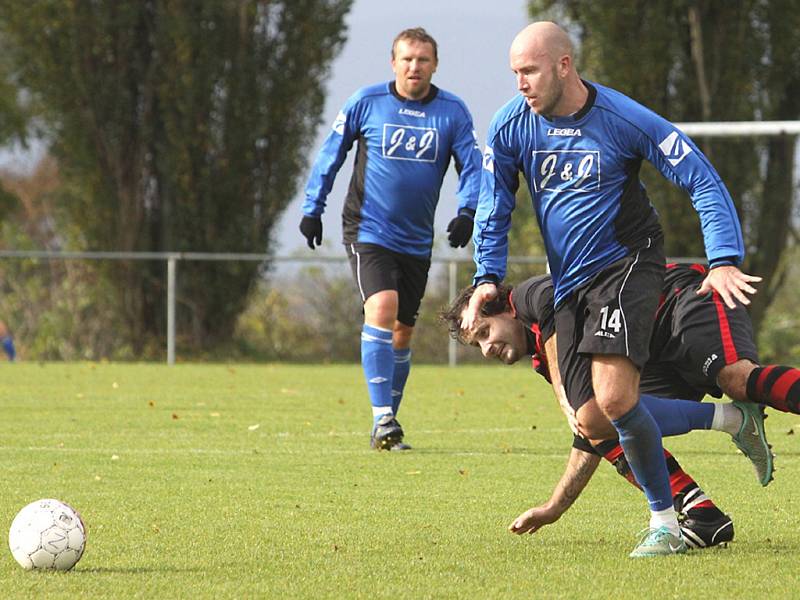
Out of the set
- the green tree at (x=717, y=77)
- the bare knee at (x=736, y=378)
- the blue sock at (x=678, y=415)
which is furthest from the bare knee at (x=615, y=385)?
the green tree at (x=717, y=77)

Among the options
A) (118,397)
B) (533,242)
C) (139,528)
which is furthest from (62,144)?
(139,528)

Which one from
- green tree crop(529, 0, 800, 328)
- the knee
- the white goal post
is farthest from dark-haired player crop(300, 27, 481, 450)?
green tree crop(529, 0, 800, 328)

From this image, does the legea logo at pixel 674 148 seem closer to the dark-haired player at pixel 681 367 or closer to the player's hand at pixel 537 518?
the dark-haired player at pixel 681 367

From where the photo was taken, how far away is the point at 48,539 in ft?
16.7

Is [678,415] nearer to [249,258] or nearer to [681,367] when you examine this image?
[681,367]

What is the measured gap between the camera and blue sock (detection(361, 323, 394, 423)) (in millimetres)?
9477

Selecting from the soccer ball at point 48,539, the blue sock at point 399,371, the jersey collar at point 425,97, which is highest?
the jersey collar at point 425,97

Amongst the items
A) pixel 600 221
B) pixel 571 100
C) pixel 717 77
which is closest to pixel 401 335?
pixel 600 221

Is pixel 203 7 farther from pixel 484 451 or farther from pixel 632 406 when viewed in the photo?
pixel 632 406

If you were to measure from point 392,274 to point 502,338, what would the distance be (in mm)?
3729

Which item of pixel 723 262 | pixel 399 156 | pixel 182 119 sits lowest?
pixel 723 262

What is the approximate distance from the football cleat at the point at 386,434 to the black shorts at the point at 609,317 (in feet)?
11.7

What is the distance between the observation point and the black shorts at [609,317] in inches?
215

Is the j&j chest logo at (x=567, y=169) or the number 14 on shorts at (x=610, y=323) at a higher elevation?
the j&j chest logo at (x=567, y=169)
